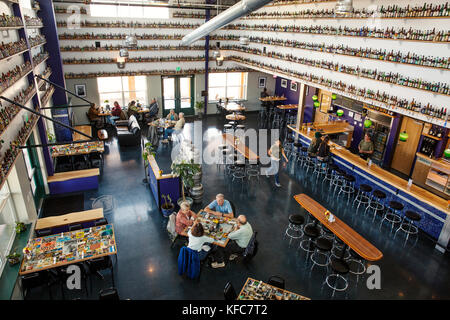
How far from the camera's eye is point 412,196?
849 centimetres

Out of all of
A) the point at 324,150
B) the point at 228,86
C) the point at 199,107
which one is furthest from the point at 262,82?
the point at 324,150

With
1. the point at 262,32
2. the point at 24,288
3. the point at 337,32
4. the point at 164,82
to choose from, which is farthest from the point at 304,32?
the point at 24,288

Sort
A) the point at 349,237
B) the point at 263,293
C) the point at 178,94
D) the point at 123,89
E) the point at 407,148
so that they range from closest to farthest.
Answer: the point at 263,293
the point at 349,237
the point at 407,148
the point at 123,89
the point at 178,94

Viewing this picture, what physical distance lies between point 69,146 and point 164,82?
745 cm

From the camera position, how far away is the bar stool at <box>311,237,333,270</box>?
6729mm

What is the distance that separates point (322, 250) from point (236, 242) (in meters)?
1.81

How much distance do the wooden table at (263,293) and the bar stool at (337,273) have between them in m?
1.26

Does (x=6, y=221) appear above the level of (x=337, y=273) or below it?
above

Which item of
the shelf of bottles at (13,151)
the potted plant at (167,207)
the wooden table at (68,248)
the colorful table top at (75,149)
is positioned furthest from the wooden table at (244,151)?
the shelf of bottles at (13,151)

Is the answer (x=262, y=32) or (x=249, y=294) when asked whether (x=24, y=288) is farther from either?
(x=262, y=32)

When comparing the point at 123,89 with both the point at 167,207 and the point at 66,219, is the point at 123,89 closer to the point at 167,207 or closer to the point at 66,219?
the point at 167,207

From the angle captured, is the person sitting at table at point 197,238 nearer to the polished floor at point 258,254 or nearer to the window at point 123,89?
the polished floor at point 258,254

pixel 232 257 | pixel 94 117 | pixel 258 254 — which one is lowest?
pixel 258 254

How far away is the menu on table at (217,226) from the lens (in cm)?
678
